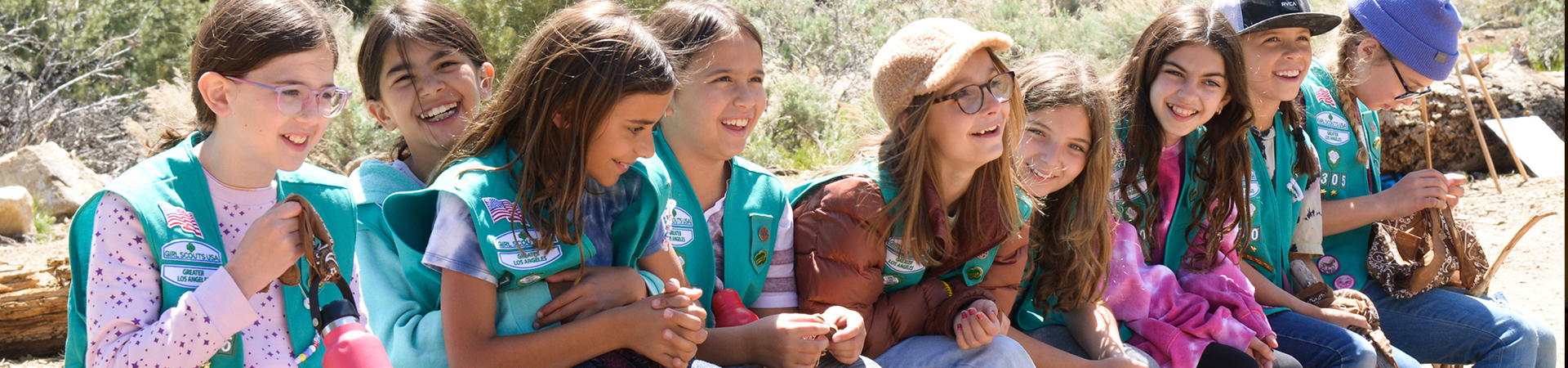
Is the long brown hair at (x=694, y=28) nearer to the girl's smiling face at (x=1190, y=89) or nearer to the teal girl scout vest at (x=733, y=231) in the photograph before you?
the teal girl scout vest at (x=733, y=231)

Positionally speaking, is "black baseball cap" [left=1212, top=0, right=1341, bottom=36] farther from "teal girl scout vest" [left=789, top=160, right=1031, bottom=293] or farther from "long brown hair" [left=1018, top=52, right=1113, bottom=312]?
"teal girl scout vest" [left=789, top=160, right=1031, bottom=293]

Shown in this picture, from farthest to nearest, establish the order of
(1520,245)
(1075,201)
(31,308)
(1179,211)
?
(1520,245) → (31,308) → (1179,211) → (1075,201)

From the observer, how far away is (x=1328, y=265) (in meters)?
3.72

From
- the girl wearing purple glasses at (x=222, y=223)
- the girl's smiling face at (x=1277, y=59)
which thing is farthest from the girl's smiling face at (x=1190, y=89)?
the girl wearing purple glasses at (x=222, y=223)

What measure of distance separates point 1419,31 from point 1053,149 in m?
1.66

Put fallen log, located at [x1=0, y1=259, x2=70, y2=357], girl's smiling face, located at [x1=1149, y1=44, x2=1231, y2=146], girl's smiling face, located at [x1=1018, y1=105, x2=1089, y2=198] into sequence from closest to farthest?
girl's smiling face, located at [x1=1018, y1=105, x2=1089, y2=198] → girl's smiling face, located at [x1=1149, y1=44, x2=1231, y2=146] → fallen log, located at [x1=0, y1=259, x2=70, y2=357]

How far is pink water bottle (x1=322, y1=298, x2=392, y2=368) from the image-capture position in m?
1.51

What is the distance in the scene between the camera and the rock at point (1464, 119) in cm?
653

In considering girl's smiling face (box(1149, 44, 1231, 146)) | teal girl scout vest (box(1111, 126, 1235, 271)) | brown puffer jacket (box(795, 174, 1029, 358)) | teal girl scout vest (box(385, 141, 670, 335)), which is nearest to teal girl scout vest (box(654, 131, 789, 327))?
brown puffer jacket (box(795, 174, 1029, 358))

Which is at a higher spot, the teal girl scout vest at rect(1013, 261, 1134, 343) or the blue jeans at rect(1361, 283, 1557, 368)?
the teal girl scout vest at rect(1013, 261, 1134, 343)

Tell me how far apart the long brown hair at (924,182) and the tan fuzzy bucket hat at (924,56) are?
0.03 metres

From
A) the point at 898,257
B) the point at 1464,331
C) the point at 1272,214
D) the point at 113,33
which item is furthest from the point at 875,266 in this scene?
the point at 113,33

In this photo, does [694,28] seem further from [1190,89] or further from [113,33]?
[113,33]

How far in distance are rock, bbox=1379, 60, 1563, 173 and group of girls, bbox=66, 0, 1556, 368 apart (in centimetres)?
318
